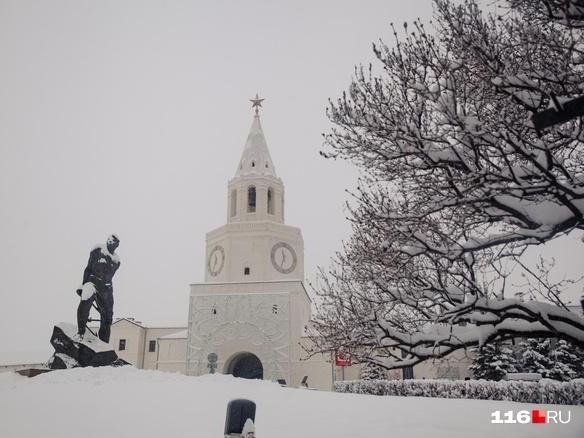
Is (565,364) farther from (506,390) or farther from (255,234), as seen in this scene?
(255,234)

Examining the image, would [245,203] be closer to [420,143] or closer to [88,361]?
[88,361]

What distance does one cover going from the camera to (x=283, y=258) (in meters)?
32.4

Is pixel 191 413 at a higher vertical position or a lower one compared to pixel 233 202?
lower

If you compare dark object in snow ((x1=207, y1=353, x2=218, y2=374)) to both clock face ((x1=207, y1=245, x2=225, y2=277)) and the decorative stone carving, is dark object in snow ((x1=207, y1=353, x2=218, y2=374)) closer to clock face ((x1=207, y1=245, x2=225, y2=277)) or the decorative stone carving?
the decorative stone carving

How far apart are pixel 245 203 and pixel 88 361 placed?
20.3 metres

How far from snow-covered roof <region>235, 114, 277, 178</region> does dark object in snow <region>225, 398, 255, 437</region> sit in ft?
98.8

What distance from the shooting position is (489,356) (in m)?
26.9

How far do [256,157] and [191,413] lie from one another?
26.3m

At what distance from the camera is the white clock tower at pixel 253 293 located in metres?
29.4

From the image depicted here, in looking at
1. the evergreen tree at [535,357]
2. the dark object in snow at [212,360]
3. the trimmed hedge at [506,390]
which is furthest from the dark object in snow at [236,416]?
the evergreen tree at [535,357]

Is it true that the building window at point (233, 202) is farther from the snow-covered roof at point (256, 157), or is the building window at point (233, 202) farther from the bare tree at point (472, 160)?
the bare tree at point (472, 160)

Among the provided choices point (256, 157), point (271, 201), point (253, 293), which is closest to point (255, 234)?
point (271, 201)

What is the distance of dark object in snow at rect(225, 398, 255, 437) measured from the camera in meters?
3.32

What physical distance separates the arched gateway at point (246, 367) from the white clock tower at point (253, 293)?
7 cm
